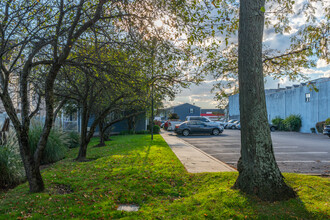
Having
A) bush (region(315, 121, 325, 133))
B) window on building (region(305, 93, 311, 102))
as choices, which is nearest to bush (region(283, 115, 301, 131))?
window on building (region(305, 93, 311, 102))

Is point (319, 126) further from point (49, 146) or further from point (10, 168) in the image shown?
point (10, 168)

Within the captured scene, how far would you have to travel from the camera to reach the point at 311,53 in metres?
7.72

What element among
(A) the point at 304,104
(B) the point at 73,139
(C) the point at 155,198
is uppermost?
(A) the point at 304,104

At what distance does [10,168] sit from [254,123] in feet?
22.8

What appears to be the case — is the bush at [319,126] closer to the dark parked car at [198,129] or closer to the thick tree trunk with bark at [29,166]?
the dark parked car at [198,129]

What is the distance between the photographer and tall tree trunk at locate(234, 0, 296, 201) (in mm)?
5293

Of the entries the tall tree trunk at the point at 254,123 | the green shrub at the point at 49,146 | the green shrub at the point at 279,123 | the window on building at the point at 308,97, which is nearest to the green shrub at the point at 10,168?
the green shrub at the point at 49,146

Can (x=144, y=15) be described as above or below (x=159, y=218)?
above

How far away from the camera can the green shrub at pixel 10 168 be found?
7.85 metres

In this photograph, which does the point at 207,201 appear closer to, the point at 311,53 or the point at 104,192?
the point at 104,192

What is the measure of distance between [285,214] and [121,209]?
296cm

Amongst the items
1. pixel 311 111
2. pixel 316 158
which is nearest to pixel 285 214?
pixel 316 158

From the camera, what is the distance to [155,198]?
5.94 metres

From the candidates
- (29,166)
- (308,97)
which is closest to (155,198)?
(29,166)
